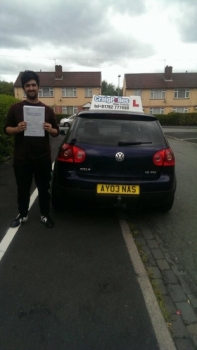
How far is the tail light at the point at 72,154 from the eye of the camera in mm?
3791

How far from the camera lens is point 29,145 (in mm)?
3598

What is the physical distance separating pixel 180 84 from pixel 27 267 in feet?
159

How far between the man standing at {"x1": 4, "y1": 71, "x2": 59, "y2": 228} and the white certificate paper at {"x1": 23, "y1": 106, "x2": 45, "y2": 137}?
A: 0.01 m

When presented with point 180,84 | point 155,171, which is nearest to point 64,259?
point 155,171

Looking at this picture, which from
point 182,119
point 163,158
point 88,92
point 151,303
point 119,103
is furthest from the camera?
point 88,92

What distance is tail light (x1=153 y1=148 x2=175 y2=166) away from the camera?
387cm

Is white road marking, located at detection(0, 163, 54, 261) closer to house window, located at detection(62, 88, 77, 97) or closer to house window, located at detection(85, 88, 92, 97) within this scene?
house window, located at detection(85, 88, 92, 97)

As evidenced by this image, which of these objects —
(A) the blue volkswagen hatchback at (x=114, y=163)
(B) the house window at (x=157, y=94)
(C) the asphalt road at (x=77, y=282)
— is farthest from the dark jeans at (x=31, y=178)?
(B) the house window at (x=157, y=94)

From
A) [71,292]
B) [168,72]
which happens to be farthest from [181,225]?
[168,72]

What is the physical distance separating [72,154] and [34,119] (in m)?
0.68

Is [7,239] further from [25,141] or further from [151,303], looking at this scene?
[151,303]

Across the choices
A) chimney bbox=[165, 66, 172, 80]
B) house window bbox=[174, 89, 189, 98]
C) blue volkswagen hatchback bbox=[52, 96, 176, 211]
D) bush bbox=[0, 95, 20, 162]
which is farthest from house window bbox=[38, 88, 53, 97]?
blue volkswagen hatchback bbox=[52, 96, 176, 211]

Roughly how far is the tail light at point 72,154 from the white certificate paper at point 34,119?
45 centimetres

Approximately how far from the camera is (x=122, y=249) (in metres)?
3.43
